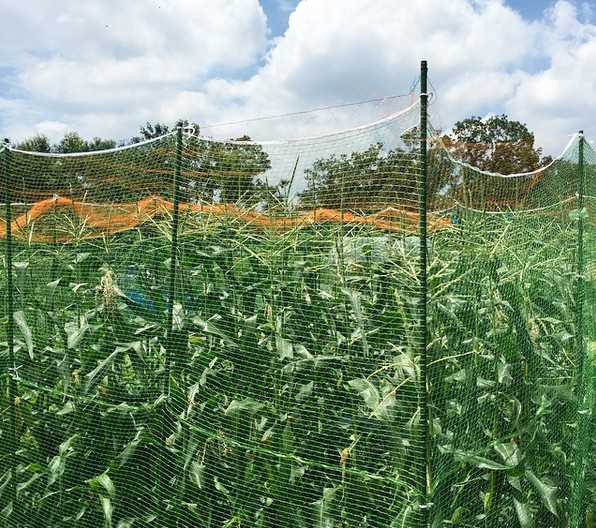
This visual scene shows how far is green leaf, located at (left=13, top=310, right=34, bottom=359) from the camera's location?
3.29m

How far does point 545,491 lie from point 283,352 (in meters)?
1.20

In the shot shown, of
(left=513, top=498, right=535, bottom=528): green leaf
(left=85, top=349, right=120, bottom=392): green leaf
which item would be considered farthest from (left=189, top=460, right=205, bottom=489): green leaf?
(left=513, top=498, right=535, bottom=528): green leaf

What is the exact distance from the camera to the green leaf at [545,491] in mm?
2734

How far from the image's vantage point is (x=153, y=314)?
127 inches

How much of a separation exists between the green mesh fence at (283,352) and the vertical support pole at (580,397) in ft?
0.07

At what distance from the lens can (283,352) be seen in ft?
9.16

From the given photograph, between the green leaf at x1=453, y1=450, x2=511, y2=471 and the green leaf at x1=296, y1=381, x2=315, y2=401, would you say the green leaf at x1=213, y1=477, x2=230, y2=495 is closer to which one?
Result: the green leaf at x1=296, y1=381, x2=315, y2=401

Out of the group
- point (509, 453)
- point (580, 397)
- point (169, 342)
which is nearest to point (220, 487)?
point (169, 342)

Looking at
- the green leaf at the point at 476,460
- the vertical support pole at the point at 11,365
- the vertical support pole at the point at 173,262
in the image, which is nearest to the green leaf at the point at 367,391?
the green leaf at the point at 476,460

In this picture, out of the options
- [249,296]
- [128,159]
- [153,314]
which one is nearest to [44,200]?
[128,159]

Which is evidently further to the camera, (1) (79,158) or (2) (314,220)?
(1) (79,158)

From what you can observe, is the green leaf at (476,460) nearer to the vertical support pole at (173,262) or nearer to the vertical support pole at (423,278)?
the vertical support pole at (423,278)

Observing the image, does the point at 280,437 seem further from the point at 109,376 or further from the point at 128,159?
the point at 128,159

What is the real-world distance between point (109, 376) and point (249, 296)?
2.69 feet
